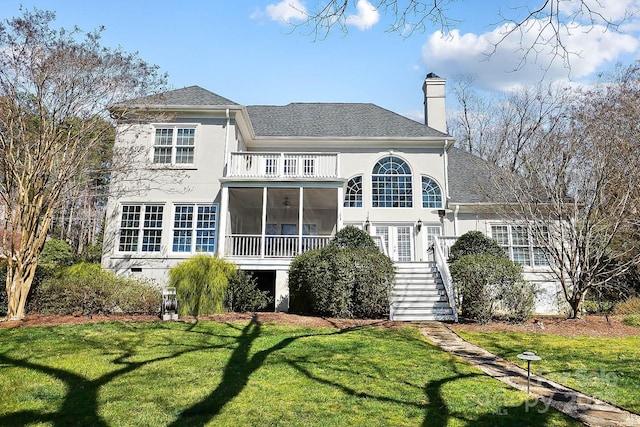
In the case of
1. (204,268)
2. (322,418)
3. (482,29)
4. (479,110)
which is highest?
(479,110)

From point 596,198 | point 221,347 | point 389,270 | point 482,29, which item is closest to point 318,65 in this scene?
point 482,29

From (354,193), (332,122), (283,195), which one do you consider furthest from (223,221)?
(332,122)

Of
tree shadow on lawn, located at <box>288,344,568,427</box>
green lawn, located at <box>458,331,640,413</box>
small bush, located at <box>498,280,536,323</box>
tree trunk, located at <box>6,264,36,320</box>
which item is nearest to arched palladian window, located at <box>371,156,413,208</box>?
small bush, located at <box>498,280,536,323</box>

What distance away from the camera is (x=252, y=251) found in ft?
47.0

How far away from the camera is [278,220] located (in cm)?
1762

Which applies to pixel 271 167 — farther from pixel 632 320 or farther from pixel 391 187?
pixel 632 320

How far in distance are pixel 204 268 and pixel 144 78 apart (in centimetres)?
617

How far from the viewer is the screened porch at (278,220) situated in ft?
45.8

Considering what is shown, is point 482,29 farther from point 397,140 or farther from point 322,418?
point 397,140

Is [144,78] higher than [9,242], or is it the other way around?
[144,78]

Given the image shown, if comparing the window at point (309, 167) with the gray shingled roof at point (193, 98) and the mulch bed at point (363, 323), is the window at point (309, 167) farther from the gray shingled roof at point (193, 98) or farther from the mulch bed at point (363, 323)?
the mulch bed at point (363, 323)

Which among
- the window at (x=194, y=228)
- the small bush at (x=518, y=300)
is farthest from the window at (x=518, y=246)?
the window at (x=194, y=228)

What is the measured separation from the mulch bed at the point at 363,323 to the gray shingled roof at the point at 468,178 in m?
6.27

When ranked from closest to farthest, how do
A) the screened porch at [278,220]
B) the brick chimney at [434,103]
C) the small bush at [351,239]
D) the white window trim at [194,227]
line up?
the small bush at [351,239], the screened porch at [278,220], the white window trim at [194,227], the brick chimney at [434,103]
